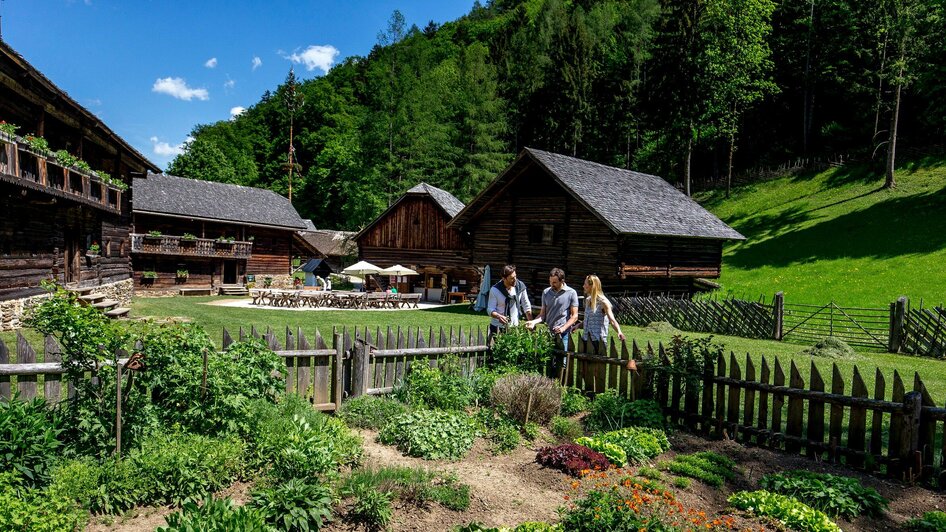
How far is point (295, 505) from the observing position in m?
4.44

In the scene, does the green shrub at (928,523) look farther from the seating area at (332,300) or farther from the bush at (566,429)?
the seating area at (332,300)

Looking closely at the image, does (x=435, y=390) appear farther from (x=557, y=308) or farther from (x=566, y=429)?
(x=557, y=308)

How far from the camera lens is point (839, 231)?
32.1m

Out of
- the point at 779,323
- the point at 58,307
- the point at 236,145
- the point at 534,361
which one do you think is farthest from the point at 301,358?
the point at 236,145

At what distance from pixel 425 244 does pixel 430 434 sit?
29.0 meters

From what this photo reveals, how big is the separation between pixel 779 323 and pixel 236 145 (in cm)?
6888

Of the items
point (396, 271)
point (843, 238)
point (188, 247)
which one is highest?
point (843, 238)

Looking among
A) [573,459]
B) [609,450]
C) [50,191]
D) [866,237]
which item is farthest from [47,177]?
[866,237]

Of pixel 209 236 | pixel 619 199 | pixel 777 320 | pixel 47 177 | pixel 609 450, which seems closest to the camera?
pixel 609 450

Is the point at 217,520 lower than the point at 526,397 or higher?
higher

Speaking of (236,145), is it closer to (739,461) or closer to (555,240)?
(555,240)

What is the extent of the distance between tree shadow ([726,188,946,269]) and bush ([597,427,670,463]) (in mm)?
27810

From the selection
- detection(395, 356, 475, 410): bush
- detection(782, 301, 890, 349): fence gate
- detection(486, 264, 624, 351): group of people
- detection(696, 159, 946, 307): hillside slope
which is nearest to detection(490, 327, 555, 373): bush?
detection(486, 264, 624, 351): group of people

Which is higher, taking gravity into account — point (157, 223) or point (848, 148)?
point (848, 148)
